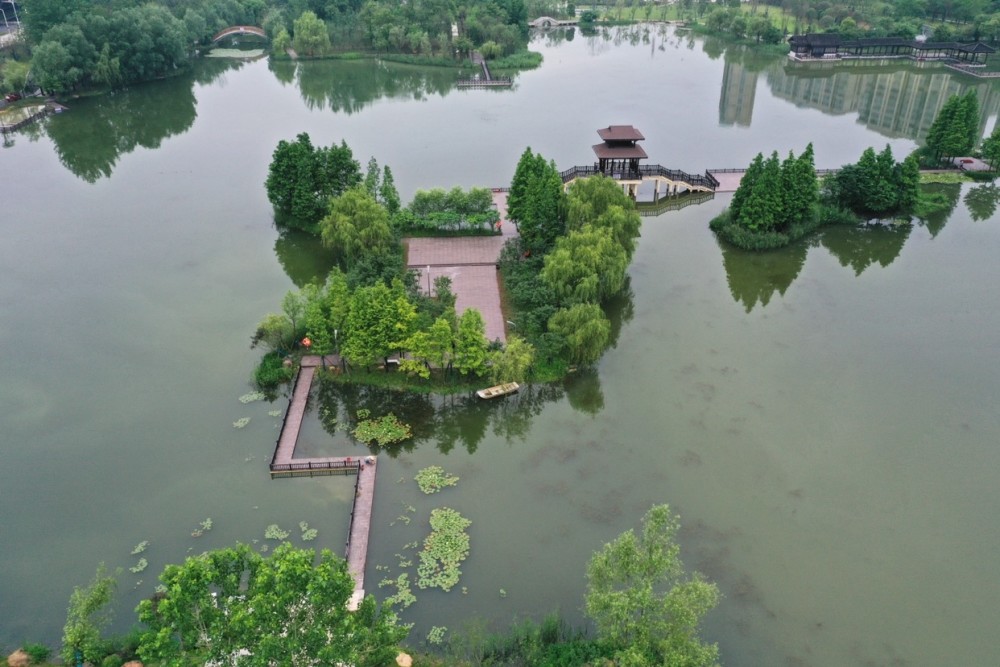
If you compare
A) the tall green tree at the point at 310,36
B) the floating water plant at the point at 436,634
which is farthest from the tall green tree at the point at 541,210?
the tall green tree at the point at 310,36

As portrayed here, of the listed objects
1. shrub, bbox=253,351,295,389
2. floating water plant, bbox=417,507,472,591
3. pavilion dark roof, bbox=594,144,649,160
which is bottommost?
floating water plant, bbox=417,507,472,591


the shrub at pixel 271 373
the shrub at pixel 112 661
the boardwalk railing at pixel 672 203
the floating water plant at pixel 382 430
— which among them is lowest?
the boardwalk railing at pixel 672 203

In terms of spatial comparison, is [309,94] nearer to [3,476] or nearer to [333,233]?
[333,233]

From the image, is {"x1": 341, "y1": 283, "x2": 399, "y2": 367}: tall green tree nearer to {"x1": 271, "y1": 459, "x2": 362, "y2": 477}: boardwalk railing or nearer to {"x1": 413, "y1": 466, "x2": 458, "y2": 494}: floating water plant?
{"x1": 271, "y1": 459, "x2": 362, "y2": 477}: boardwalk railing

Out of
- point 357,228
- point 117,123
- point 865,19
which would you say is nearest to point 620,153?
point 357,228

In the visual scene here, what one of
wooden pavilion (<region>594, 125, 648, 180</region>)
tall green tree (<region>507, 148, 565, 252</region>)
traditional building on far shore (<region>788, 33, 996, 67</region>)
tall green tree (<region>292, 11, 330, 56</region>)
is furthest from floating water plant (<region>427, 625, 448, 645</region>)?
traditional building on far shore (<region>788, 33, 996, 67</region>)

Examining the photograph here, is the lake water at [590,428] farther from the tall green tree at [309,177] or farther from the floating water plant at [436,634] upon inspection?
the tall green tree at [309,177]
